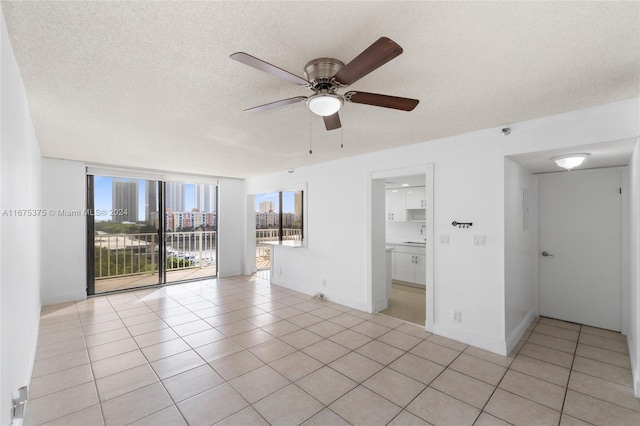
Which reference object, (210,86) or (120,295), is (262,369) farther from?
(120,295)

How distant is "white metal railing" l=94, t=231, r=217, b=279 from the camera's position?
595cm

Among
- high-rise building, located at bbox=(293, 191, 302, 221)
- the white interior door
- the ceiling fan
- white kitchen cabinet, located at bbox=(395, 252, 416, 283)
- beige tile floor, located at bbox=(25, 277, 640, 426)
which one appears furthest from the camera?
high-rise building, located at bbox=(293, 191, 302, 221)

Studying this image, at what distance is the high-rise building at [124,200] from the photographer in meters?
5.54

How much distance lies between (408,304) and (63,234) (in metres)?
5.79

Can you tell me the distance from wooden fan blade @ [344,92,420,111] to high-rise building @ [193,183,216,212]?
562 cm

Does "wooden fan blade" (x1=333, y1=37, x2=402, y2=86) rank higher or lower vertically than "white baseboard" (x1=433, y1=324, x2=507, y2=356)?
higher

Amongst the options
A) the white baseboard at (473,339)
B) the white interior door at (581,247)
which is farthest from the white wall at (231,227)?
the white interior door at (581,247)

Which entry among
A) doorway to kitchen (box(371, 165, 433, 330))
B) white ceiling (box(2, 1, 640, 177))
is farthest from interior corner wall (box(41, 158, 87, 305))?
doorway to kitchen (box(371, 165, 433, 330))

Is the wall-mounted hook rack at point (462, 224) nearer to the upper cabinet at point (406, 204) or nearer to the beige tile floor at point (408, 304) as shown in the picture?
the beige tile floor at point (408, 304)

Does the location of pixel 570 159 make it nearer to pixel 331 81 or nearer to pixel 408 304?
pixel 331 81

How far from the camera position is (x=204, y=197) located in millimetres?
6922

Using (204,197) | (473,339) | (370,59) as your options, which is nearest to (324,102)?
(370,59)

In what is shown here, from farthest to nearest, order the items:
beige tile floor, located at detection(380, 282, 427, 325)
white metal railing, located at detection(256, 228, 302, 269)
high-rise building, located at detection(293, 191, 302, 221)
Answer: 1. white metal railing, located at detection(256, 228, 302, 269)
2. high-rise building, located at detection(293, 191, 302, 221)
3. beige tile floor, located at detection(380, 282, 427, 325)

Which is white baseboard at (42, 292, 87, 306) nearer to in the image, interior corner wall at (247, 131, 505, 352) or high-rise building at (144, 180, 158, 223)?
high-rise building at (144, 180, 158, 223)
